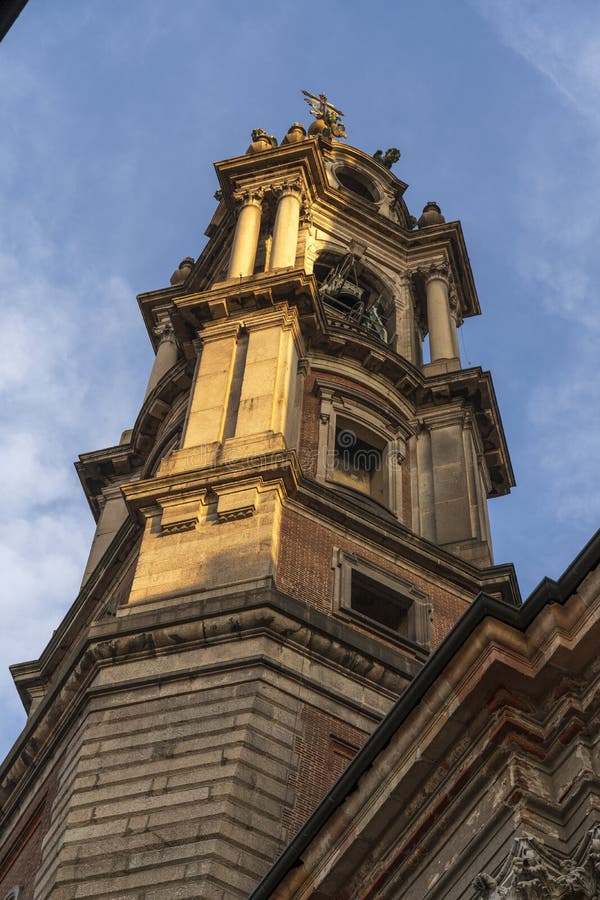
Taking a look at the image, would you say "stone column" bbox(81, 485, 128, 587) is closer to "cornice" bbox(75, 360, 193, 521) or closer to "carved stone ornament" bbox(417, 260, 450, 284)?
"cornice" bbox(75, 360, 193, 521)

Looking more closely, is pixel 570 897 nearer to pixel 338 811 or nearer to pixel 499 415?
pixel 338 811

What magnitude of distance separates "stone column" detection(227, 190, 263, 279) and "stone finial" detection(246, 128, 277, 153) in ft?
6.50

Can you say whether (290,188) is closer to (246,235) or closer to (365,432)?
(246,235)

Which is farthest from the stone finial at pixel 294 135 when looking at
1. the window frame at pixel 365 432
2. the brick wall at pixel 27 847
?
the brick wall at pixel 27 847

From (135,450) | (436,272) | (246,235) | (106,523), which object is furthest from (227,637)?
(436,272)

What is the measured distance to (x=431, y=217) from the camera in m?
44.5

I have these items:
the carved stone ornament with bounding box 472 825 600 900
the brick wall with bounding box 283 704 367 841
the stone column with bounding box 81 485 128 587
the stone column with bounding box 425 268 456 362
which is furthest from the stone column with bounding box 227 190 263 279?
the carved stone ornament with bounding box 472 825 600 900

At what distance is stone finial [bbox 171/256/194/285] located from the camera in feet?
149

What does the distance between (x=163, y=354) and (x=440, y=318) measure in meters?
7.55

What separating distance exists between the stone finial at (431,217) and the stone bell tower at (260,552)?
144 cm

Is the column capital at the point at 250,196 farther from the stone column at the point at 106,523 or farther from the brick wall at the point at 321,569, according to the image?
the brick wall at the point at 321,569

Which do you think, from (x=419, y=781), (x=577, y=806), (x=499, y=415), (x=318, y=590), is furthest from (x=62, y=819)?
(x=499, y=415)

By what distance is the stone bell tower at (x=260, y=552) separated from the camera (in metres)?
19.6

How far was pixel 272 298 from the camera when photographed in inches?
1273
